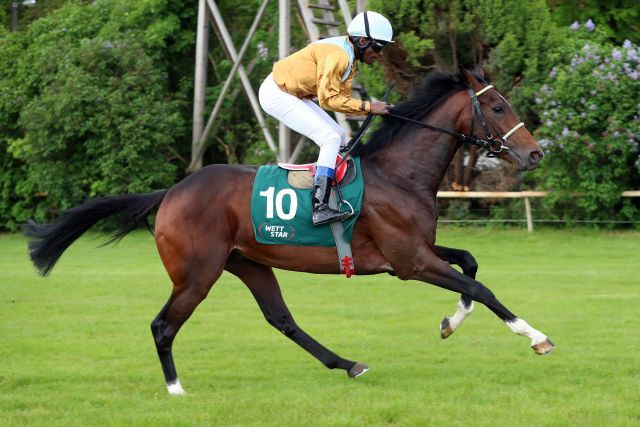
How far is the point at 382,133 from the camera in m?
6.89

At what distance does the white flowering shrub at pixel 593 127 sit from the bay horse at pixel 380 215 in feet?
29.1

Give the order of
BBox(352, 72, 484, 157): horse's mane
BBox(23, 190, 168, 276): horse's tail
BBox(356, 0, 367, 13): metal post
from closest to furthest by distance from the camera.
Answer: BBox(352, 72, 484, 157): horse's mane, BBox(23, 190, 168, 276): horse's tail, BBox(356, 0, 367, 13): metal post

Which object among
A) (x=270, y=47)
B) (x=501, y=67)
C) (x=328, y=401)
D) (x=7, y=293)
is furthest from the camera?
(x=270, y=47)

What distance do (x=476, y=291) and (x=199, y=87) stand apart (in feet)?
45.7

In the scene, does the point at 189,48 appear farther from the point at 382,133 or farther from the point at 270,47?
the point at 382,133

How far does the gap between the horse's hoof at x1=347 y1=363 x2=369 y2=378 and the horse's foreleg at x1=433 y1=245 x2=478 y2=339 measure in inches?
22.9

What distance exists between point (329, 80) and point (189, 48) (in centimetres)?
1474

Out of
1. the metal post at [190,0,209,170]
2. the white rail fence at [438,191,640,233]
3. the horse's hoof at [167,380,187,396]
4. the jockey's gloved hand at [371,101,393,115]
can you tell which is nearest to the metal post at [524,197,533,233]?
the white rail fence at [438,191,640,233]

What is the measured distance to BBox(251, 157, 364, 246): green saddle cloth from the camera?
21.6ft

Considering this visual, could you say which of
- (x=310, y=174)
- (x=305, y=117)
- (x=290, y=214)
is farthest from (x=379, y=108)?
(x=290, y=214)

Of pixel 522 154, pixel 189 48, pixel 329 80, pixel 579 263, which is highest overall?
pixel 329 80

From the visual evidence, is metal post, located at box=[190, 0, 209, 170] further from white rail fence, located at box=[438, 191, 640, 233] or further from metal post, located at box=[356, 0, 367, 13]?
white rail fence, located at box=[438, 191, 640, 233]

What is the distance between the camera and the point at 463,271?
672 cm

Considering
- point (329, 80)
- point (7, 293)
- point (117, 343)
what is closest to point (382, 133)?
point (329, 80)
